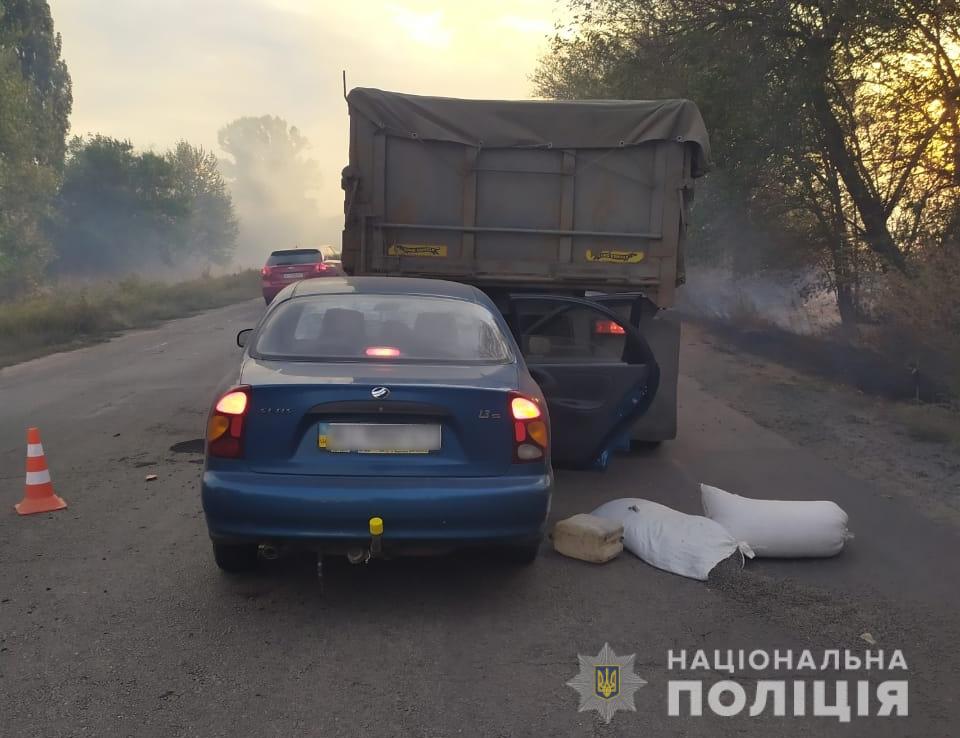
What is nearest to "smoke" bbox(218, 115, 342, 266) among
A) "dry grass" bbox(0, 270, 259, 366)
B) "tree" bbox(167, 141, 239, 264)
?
"tree" bbox(167, 141, 239, 264)

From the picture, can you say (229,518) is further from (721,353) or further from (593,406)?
(721,353)

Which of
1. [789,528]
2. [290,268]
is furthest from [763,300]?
[789,528]

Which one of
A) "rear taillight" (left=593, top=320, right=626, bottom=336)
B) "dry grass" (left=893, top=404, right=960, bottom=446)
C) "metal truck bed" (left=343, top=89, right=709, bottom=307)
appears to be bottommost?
"dry grass" (left=893, top=404, right=960, bottom=446)

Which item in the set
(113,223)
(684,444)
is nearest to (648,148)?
(684,444)

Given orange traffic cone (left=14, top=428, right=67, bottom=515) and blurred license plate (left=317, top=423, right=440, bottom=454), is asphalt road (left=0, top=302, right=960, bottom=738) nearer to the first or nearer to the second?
orange traffic cone (left=14, top=428, right=67, bottom=515)

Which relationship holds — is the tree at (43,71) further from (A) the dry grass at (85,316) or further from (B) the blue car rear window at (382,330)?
(B) the blue car rear window at (382,330)

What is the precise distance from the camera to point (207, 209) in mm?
90812

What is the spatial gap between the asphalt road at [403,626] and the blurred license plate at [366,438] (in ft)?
2.67

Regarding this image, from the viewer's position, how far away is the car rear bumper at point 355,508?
4133 millimetres

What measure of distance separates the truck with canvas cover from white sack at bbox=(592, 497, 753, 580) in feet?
9.73

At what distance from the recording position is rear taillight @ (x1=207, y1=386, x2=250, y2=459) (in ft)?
13.8

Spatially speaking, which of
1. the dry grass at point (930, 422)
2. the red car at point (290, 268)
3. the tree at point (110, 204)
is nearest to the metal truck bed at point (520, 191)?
the dry grass at point (930, 422)

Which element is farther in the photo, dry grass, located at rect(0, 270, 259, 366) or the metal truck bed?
dry grass, located at rect(0, 270, 259, 366)

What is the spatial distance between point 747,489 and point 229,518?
163 inches
